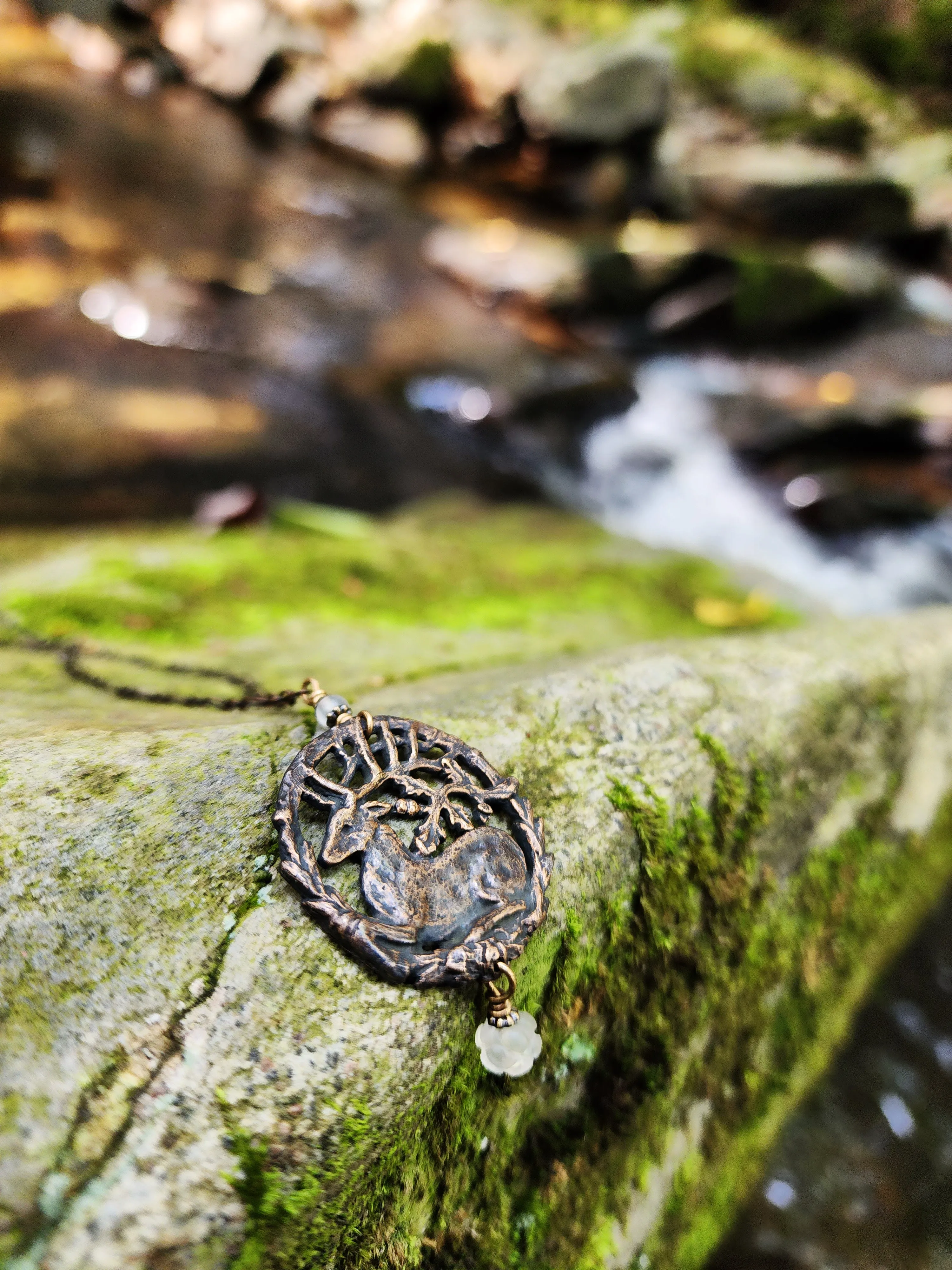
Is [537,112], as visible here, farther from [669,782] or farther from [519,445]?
[669,782]

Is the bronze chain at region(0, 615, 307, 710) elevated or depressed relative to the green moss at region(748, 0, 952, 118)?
depressed

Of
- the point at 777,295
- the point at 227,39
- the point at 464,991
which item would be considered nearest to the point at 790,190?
the point at 777,295

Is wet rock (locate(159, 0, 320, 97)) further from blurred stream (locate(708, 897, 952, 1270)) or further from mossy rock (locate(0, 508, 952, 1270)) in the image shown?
blurred stream (locate(708, 897, 952, 1270))

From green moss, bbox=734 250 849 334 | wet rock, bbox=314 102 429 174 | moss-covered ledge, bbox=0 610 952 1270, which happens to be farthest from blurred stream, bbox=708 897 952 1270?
wet rock, bbox=314 102 429 174

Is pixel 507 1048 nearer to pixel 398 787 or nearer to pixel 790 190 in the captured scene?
pixel 398 787

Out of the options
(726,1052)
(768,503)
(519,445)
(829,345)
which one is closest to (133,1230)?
(726,1052)

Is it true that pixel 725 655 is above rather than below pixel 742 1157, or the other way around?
above
